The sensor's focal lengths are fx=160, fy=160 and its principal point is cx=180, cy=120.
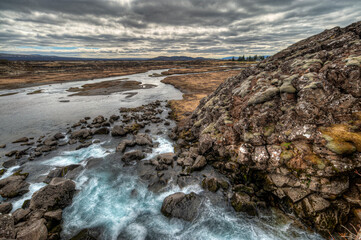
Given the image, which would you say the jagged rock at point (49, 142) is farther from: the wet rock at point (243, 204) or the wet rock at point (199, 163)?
the wet rock at point (243, 204)

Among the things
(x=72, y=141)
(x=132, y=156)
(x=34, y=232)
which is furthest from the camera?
(x=72, y=141)

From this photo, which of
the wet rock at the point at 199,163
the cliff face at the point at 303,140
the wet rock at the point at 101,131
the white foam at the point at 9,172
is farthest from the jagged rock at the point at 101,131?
the wet rock at the point at 199,163

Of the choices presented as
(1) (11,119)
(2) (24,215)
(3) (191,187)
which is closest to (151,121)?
(3) (191,187)

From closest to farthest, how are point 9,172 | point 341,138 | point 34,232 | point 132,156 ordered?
1. point 34,232
2. point 341,138
3. point 9,172
4. point 132,156

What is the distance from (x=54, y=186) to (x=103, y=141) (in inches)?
524

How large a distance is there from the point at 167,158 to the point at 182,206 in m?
7.71

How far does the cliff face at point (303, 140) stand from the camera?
12.5 metres

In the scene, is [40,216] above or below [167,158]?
below

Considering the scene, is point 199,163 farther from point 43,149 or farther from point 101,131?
point 43,149

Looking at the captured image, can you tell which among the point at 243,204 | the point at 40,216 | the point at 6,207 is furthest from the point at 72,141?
the point at 243,204

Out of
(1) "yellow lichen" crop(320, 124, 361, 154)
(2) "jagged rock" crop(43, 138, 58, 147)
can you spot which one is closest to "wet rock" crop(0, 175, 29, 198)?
(2) "jagged rock" crop(43, 138, 58, 147)

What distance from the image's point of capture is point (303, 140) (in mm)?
15180

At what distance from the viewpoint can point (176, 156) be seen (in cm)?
2309

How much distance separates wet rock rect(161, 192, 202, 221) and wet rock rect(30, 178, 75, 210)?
10142 mm
